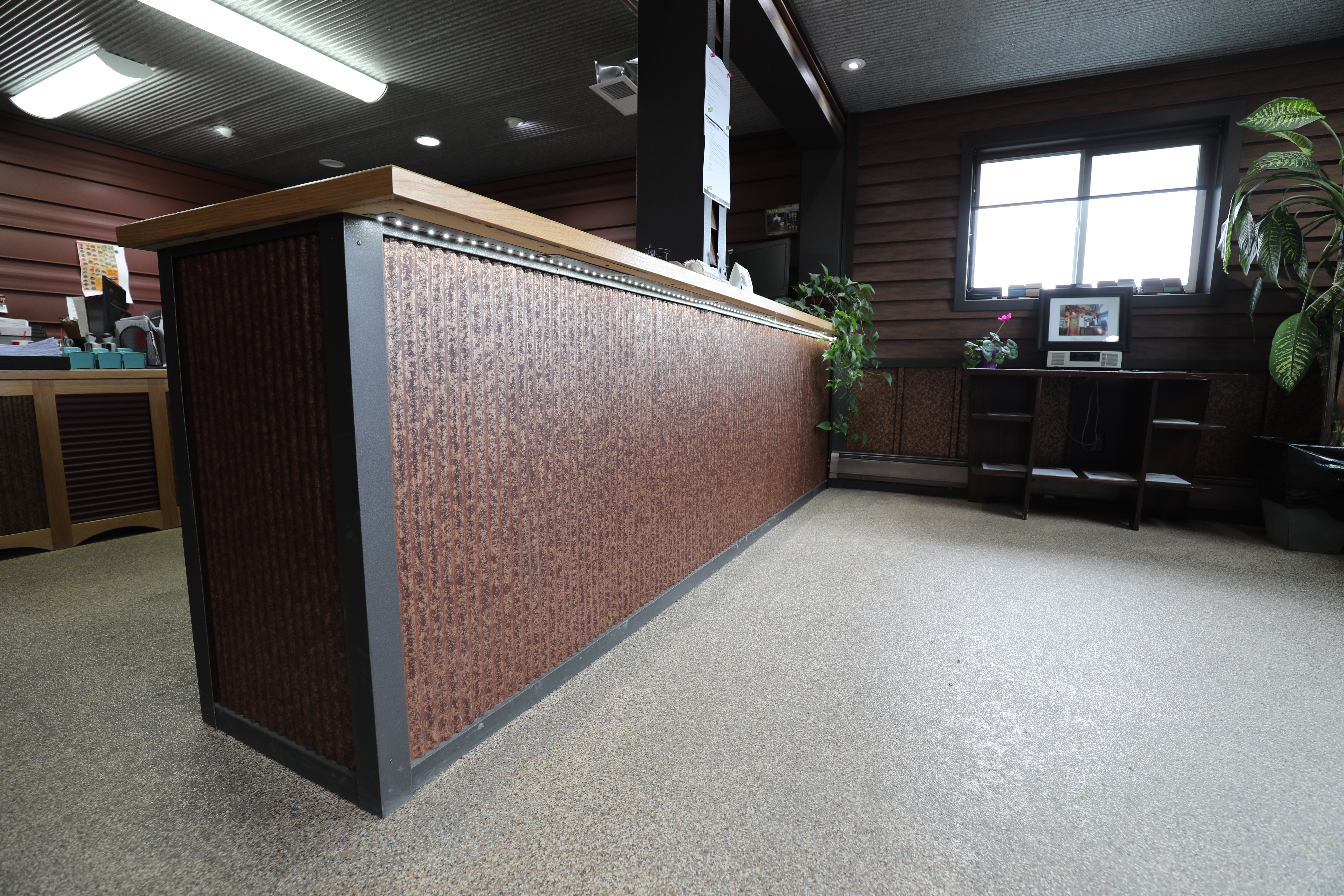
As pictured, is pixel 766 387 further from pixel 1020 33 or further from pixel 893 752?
pixel 1020 33

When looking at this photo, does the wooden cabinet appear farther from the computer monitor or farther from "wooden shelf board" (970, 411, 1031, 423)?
"wooden shelf board" (970, 411, 1031, 423)

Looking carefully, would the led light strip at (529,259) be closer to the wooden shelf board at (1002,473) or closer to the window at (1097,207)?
the wooden shelf board at (1002,473)

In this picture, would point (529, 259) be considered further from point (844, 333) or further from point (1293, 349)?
point (1293, 349)

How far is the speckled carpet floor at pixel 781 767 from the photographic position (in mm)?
794

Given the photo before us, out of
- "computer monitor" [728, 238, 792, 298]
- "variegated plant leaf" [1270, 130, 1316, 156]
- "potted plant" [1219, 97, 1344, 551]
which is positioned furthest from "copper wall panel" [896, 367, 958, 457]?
"variegated plant leaf" [1270, 130, 1316, 156]

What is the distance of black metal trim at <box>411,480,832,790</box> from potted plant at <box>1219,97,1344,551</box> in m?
2.53

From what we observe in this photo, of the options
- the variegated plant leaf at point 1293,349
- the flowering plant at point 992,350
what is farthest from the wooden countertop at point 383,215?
the variegated plant leaf at point 1293,349

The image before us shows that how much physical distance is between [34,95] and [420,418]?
4707mm

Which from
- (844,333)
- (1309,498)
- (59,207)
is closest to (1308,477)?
(1309,498)

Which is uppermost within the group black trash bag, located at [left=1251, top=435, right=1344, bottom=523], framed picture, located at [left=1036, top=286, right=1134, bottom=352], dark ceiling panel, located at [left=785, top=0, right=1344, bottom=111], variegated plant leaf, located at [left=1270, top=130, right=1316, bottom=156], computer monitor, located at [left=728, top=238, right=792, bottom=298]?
dark ceiling panel, located at [left=785, top=0, right=1344, bottom=111]

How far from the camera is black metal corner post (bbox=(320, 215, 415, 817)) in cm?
77

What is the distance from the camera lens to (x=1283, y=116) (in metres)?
2.46

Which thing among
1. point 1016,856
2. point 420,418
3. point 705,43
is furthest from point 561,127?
point 1016,856

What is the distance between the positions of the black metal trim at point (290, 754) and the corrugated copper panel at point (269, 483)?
1 centimetres
